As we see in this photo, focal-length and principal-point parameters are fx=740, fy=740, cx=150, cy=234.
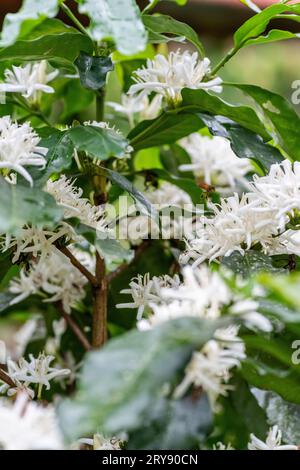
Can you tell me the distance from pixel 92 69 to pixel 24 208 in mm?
218

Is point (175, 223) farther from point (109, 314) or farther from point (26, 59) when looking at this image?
point (26, 59)

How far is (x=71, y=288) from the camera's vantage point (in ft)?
2.82

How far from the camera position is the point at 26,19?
0.54 meters

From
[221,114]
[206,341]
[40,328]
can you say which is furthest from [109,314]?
[206,341]

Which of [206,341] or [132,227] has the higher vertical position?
[206,341]

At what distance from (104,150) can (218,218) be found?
11 centimetres

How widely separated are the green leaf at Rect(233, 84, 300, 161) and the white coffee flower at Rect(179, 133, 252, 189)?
0.20 m

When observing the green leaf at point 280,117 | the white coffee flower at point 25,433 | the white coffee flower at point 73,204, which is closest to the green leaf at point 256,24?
the green leaf at point 280,117

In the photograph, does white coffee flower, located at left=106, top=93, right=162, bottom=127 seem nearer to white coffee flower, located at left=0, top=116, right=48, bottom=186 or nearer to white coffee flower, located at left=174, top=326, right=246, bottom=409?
white coffee flower, located at left=0, top=116, right=48, bottom=186

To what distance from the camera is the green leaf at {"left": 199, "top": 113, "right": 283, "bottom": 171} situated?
729 millimetres

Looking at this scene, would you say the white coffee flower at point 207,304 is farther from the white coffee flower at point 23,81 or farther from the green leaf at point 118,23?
the white coffee flower at point 23,81

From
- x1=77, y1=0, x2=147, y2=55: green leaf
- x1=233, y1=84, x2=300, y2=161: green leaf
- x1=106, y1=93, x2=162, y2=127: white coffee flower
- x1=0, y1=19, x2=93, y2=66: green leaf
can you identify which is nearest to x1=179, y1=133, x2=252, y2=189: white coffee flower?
x1=106, y1=93, x2=162, y2=127: white coffee flower

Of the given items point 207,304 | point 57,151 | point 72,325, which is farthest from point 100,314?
point 207,304

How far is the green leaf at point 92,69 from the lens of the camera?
2.26ft
